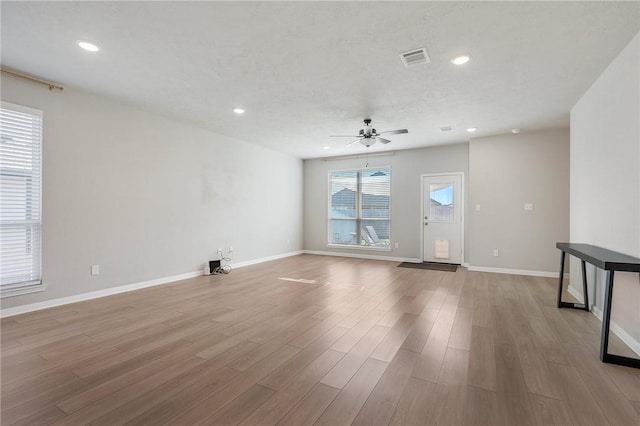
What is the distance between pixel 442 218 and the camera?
6828 millimetres

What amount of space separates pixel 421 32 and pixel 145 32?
8.09 ft

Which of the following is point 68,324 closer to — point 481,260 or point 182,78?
point 182,78

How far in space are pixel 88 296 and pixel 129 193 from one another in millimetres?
1550

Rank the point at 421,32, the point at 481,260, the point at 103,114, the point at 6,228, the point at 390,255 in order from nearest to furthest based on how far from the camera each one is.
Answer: the point at 421,32, the point at 6,228, the point at 103,114, the point at 481,260, the point at 390,255

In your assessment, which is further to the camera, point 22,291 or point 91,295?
point 91,295

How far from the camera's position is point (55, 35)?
2.63 meters

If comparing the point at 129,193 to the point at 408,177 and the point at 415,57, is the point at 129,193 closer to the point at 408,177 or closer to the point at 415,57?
the point at 415,57

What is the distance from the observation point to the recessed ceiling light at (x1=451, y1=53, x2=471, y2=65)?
291 centimetres

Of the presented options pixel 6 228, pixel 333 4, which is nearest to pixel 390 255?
pixel 333 4

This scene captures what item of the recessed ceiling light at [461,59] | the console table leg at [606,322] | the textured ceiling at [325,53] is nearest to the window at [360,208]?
the textured ceiling at [325,53]

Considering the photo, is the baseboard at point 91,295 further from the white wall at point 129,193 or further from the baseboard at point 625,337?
the baseboard at point 625,337

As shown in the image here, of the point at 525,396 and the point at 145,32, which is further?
the point at 145,32

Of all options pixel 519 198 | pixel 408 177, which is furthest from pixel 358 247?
pixel 519 198

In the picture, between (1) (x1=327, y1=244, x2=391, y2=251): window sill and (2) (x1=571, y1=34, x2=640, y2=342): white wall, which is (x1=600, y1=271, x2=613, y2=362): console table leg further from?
(1) (x1=327, y1=244, x2=391, y2=251): window sill
